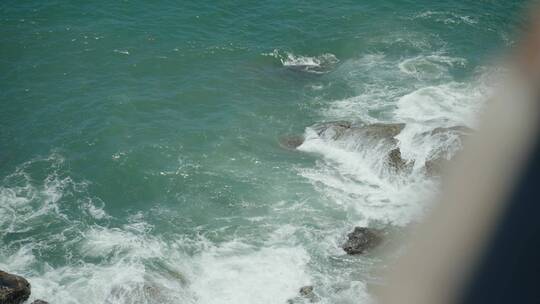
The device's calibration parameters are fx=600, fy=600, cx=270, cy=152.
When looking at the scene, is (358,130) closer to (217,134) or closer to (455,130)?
(455,130)

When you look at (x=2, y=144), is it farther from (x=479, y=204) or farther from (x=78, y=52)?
(x=479, y=204)

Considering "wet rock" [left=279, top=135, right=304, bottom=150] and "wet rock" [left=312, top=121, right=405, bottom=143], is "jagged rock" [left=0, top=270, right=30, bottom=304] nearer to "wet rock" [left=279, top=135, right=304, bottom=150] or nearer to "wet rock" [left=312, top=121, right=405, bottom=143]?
"wet rock" [left=279, top=135, right=304, bottom=150]

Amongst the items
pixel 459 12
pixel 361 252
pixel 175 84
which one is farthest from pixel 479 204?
pixel 459 12

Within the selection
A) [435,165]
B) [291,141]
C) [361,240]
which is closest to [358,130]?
[291,141]

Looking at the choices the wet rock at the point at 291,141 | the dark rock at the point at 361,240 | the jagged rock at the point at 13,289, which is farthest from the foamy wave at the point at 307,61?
the jagged rock at the point at 13,289

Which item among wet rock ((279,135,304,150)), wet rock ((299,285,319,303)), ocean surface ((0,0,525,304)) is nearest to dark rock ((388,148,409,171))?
ocean surface ((0,0,525,304))
